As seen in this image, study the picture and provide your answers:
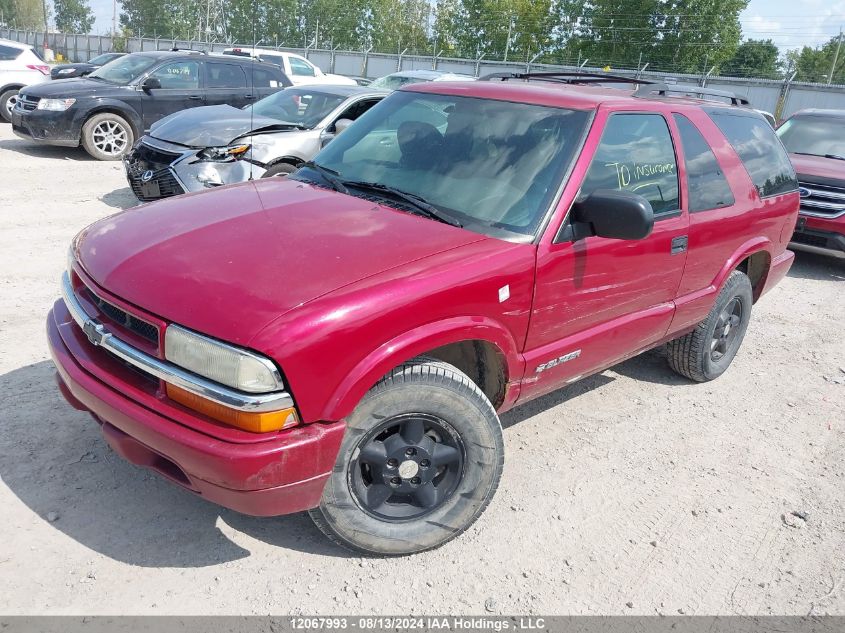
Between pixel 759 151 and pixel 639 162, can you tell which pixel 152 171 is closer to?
pixel 639 162

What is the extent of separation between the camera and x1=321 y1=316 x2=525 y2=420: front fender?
247 cm

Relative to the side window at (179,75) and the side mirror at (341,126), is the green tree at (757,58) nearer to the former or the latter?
the side window at (179,75)

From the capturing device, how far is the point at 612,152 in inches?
138

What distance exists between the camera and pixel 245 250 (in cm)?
274

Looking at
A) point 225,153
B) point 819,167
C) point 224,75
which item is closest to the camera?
point 225,153

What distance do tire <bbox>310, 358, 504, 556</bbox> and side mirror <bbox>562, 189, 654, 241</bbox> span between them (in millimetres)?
957

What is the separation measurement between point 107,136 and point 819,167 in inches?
394

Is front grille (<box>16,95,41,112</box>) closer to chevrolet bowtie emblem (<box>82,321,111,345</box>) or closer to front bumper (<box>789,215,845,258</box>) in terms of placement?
chevrolet bowtie emblem (<box>82,321,111,345</box>)

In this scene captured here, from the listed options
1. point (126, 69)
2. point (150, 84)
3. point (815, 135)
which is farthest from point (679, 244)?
point (126, 69)

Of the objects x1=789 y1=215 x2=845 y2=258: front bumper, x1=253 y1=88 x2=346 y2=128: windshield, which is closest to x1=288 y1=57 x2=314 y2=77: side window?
x1=253 y1=88 x2=346 y2=128: windshield


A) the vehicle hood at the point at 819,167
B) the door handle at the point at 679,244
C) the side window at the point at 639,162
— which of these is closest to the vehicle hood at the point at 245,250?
the side window at the point at 639,162

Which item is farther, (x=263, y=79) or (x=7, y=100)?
(x=7, y=100)

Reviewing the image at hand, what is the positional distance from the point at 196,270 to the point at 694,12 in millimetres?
46027

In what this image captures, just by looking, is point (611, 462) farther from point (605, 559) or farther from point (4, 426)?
point (4, 426)
